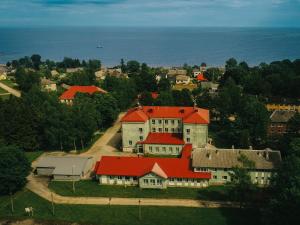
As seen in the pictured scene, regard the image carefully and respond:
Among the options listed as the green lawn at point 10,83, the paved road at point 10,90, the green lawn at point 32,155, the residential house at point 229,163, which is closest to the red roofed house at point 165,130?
the residential house at point 229,163

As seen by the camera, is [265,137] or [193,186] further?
[265,137]

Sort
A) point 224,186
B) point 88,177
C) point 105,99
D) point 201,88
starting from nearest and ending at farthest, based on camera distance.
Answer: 1. point 224,186
2. point 88,177
3. point 105,99
4. point 201,88

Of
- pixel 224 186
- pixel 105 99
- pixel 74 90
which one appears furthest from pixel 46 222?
pixel 74 90

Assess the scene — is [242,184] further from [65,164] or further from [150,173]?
[65,164]

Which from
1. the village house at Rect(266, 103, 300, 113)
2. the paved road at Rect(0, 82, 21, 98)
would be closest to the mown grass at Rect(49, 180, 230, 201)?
the village house at Rect(266, 103, 300, 113)

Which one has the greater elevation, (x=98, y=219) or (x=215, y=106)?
(x=215, y=106)

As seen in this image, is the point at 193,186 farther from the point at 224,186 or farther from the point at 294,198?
the point at 294,198

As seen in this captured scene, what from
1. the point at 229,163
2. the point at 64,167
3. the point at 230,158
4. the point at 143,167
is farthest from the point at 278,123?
the point at 64,167
